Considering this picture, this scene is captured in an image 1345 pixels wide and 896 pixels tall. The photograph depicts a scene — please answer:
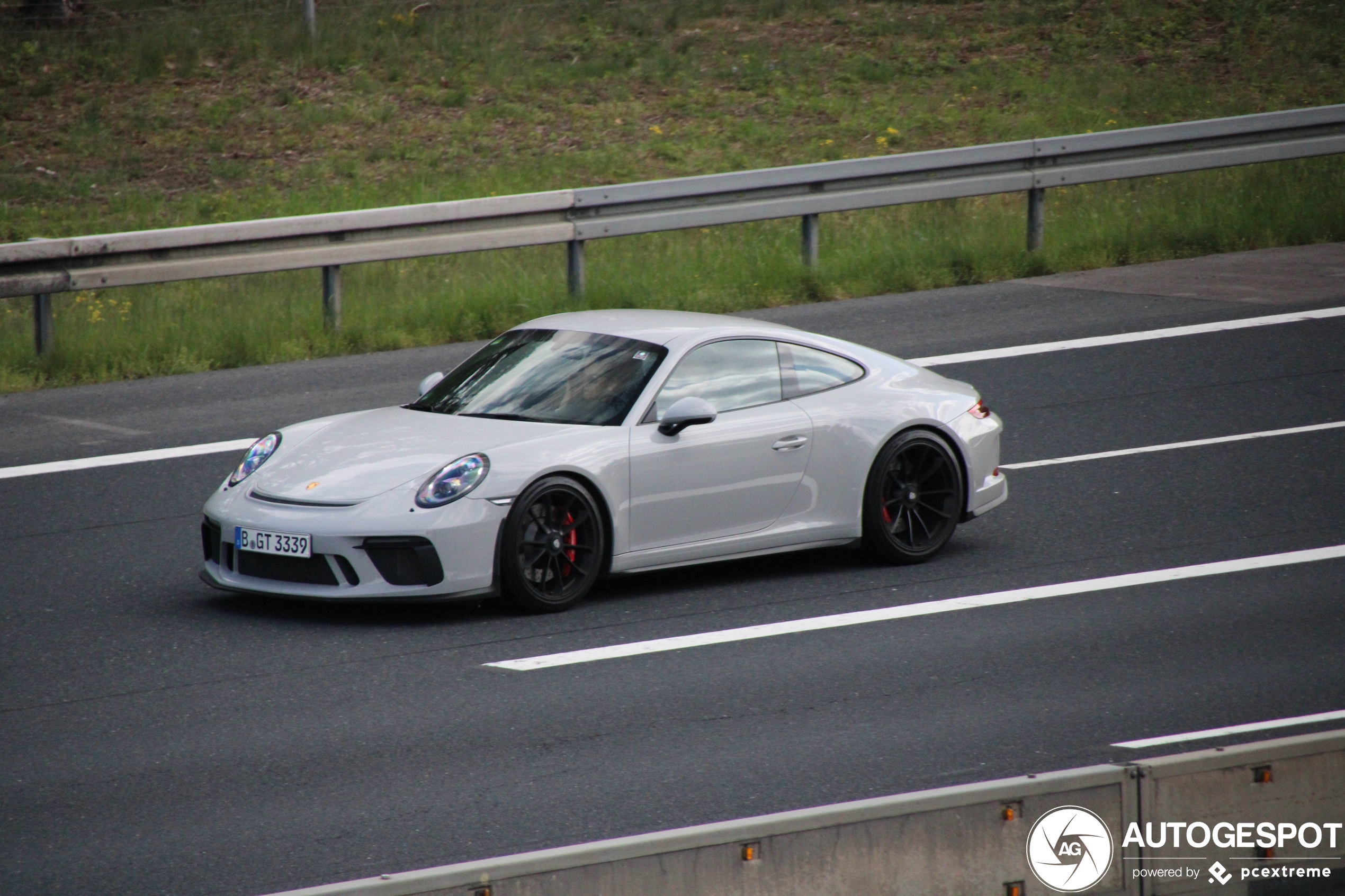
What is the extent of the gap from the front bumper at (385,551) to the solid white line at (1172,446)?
419 cm

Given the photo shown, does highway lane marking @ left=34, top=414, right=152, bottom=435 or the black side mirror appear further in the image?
highway lane marking @ left=34, top=414, right=152, bottom=435

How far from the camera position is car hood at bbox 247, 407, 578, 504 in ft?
26.8

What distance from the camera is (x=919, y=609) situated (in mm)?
8594

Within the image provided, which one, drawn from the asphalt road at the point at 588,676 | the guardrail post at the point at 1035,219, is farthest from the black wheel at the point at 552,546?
the guardrail post at the point at 1035,219

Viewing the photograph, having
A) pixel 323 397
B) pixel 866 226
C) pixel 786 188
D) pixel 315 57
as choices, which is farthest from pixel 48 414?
pixel 315 57

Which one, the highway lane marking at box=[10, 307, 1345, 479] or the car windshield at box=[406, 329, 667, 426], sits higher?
the car windshield at box=[406, 329, 667, 426]

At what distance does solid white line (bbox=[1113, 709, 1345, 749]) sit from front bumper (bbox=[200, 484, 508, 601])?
2.85 metres

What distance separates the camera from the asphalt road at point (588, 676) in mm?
6086

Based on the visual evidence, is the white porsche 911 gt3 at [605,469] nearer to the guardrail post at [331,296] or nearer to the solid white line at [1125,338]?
the solid white line at [1125,338]

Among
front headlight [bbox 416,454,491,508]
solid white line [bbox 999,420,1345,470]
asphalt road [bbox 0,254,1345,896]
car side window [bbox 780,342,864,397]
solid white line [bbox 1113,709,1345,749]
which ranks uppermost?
car side window [bbox 780,342,864,397]

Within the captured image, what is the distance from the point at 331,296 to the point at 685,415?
639cm

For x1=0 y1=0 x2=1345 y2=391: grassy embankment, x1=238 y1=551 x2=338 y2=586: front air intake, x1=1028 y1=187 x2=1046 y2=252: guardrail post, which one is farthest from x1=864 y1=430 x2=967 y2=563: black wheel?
x1=1028 y1=187 x2=1046 y2=252: guardrail post

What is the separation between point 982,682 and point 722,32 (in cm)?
2322

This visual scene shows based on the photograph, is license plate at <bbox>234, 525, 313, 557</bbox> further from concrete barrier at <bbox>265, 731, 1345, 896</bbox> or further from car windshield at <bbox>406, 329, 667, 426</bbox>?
concrete barrier at <bbox>265, 731, 1345, 896</bbox>
